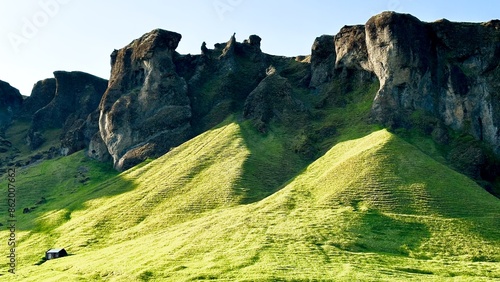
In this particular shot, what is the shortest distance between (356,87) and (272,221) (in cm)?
8584

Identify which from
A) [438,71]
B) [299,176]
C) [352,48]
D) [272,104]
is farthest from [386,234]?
[352,48]

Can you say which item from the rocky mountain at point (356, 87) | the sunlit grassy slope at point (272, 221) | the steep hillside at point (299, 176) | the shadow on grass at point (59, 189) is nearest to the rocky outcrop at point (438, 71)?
the rocky mountain at point (356, 87)

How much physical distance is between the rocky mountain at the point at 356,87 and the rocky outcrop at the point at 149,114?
0.37 meters

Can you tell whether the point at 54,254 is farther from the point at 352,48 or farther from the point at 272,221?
the point at 352,48

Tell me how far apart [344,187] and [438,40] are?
7290 cm

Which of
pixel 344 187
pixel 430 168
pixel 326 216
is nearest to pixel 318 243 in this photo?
pixel 326 216

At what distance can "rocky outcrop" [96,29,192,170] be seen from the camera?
6909 inches

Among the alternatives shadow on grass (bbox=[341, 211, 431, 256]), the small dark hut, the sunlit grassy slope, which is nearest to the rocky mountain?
the sunlit grassy slope

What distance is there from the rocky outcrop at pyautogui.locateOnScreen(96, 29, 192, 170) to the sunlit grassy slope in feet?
62.2

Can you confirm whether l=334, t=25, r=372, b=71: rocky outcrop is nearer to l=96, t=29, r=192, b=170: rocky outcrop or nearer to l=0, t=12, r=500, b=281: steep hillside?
l=0, t=12, r=500, b=281: steep hillside

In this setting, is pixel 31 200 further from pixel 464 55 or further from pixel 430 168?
pixel 464 55

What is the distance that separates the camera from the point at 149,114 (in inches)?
7298

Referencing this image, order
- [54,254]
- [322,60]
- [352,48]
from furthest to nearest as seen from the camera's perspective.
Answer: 1. [322,60]
2. [352,48]
3. [54,254]

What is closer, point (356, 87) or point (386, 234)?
point (386, 234)
